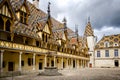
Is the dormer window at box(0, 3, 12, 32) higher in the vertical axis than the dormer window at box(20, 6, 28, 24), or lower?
lower

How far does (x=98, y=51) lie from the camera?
5778 centimetres

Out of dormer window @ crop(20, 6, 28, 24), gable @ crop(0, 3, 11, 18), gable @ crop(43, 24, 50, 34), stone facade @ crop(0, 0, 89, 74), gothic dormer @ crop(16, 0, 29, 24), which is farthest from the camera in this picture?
gable @ crop(43, 24, 50, 34)

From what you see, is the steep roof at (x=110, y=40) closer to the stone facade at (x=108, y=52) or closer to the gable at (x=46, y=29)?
the stone facade at (x=108, y=52)

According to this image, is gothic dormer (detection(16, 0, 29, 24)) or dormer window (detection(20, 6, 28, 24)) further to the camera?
dormer window (detection(20, 6, 28, 24))

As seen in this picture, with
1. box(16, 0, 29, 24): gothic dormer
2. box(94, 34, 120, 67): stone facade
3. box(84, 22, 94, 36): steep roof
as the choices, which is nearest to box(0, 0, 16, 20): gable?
box(16, 0, 29, 24): gothic dormer

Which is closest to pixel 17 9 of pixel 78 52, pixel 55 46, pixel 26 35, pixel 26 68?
pixel 26 35

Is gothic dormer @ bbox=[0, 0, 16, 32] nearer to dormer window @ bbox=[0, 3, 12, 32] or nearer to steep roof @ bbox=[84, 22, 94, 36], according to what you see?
dormer window @ bbox=[0, 3, 12, 32]

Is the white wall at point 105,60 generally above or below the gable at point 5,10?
below

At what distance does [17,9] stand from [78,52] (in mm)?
25564

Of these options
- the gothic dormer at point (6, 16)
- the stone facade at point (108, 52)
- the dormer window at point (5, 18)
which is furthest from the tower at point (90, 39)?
the dormer window at point (5, 18)

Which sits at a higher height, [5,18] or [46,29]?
[5,18]

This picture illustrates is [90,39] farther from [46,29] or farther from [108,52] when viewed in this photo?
[46,29]

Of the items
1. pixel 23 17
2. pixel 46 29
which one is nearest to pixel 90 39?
pixel 46 29

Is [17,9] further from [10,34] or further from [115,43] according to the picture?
[115,43]
